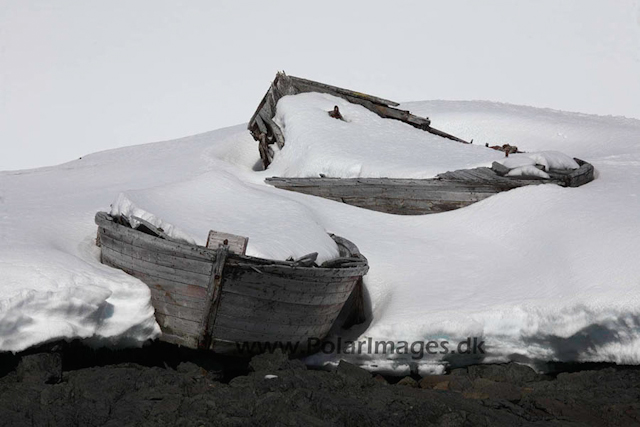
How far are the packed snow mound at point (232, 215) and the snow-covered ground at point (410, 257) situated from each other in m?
0.02

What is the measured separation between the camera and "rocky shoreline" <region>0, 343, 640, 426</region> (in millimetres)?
6961

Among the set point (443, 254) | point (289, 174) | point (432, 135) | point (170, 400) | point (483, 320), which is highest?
point (432, 135)

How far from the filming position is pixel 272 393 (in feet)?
24.2

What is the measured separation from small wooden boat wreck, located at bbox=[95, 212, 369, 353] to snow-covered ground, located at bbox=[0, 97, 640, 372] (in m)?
0.22

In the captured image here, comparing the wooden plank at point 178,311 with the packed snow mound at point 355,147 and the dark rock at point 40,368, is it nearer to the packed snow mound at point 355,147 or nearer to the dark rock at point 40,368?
the dark rock at point 40,368

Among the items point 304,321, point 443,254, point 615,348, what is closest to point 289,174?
point 443,254

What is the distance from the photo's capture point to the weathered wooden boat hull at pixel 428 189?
38.9ft

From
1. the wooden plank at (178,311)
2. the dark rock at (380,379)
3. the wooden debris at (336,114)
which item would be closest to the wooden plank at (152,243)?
the wooden plank at (178,311)

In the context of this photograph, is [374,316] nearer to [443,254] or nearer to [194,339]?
[443,254]

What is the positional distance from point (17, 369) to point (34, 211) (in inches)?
147

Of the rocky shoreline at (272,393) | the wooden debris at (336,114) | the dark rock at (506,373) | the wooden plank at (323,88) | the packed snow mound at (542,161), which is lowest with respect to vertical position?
the rocky shoreline at (272,393)

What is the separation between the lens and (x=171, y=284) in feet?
28.0

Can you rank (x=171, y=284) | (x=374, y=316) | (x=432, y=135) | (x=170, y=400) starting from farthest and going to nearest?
1. (x=432, y=135)
2. (x=374, y=316)
3. (x=171, y=284)
4. (x=170, y=400)

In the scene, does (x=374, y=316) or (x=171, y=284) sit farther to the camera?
(x=374, y=316)
